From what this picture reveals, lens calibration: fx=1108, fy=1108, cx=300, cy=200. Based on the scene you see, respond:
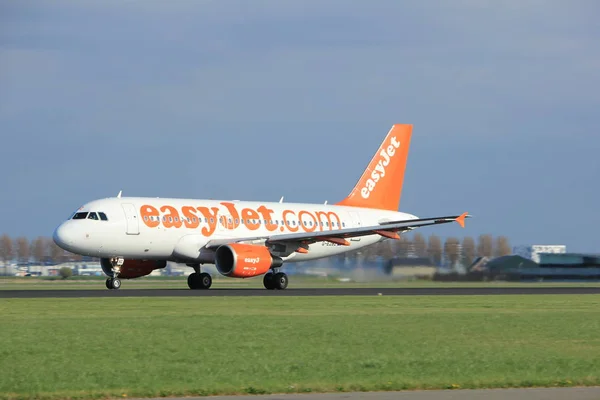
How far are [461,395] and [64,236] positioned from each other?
36.0 m

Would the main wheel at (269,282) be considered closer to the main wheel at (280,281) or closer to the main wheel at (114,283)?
the main wheel at (280,281)

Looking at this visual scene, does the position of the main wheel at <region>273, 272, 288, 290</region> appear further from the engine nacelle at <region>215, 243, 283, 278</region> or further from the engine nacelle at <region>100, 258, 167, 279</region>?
the engine nacelle at <region>100, 258, 167, 279</region>

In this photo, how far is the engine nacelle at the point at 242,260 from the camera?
4981cm

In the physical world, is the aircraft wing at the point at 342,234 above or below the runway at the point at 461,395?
above

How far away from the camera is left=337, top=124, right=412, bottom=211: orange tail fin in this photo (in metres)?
63.6

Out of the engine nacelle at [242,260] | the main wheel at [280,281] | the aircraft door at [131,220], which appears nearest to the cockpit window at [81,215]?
the aircraft door at [131,220]

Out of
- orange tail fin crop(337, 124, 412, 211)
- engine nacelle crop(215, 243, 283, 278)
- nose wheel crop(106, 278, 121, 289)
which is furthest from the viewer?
orange tail fin crop(337, 124, 412, 211)

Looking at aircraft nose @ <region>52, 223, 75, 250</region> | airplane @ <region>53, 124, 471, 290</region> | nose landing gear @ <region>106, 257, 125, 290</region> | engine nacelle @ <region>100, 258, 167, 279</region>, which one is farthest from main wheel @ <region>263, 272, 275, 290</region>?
aircraft nose @ <region>52, 223, 75, 250</region>

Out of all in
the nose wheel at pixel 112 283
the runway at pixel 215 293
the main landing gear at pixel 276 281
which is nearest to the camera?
the runway at pixel 215 293

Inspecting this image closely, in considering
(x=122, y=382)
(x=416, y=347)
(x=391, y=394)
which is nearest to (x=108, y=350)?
(x=122, y=382)

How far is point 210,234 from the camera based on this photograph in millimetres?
52906

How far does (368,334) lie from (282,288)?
2822 centimetres

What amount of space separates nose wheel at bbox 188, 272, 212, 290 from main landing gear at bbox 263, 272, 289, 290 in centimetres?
297

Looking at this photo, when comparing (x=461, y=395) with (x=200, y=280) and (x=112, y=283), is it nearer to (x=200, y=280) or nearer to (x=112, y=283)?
(x=112, y=283)
